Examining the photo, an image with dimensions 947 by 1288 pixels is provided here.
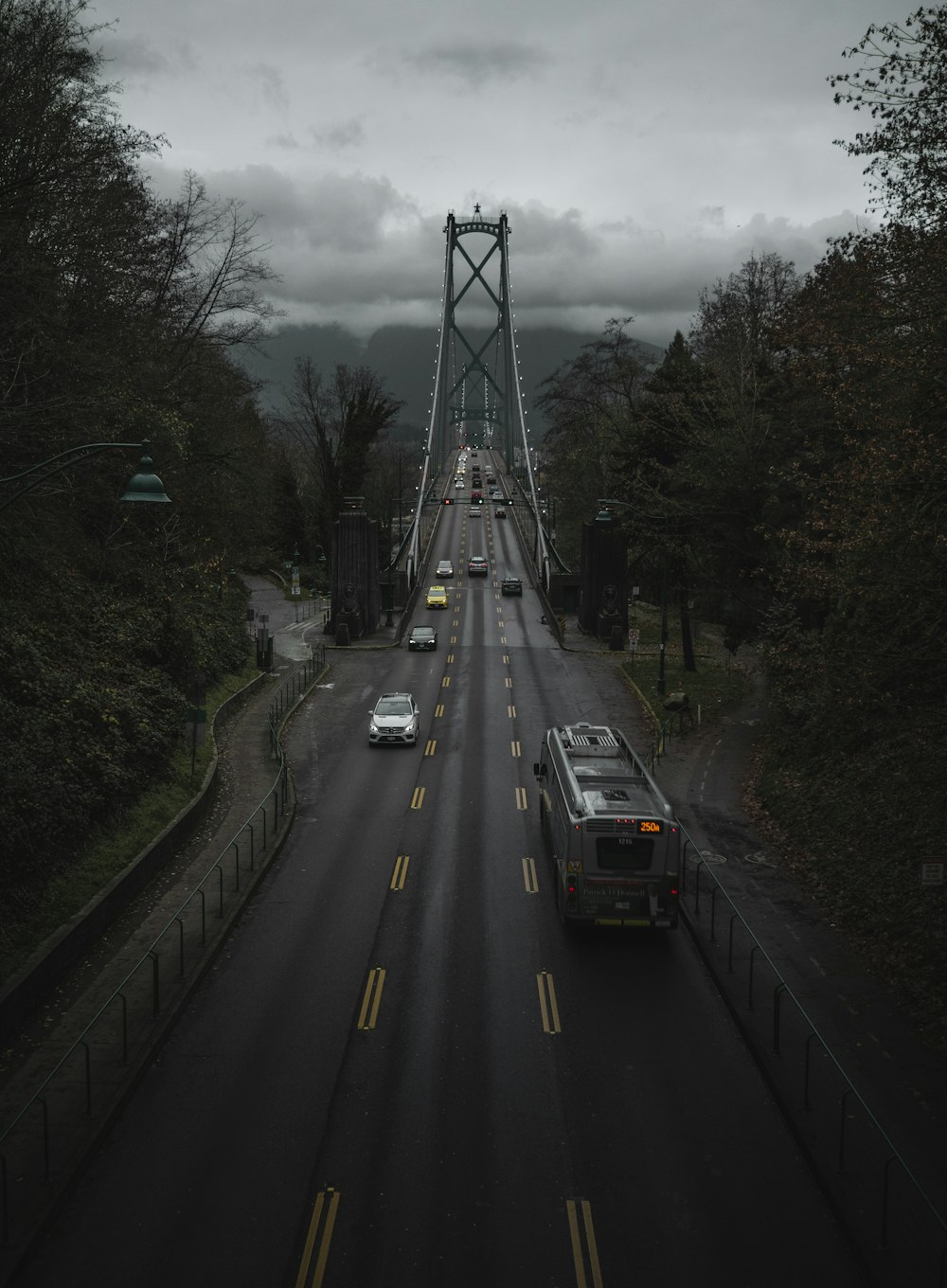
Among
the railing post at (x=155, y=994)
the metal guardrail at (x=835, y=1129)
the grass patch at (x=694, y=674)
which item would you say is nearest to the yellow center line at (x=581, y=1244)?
the metal guardrail at (x=835, y=1129)

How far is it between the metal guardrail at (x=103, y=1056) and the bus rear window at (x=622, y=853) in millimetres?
7082

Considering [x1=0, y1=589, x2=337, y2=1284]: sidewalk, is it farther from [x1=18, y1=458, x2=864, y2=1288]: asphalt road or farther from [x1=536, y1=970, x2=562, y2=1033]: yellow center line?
[x1=536, y1=970, x2=562, y2=1033]: yellow center line

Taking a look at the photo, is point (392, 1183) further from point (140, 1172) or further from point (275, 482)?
point (275, 482)

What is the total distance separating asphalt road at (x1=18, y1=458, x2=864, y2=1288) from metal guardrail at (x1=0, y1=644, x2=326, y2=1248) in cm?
38

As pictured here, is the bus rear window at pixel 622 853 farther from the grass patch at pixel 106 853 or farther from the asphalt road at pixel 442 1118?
the grass patch at pixel 106 853

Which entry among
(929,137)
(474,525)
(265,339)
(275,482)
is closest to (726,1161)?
(929,137)

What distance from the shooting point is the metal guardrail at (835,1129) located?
9602mm

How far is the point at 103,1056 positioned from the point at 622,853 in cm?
879

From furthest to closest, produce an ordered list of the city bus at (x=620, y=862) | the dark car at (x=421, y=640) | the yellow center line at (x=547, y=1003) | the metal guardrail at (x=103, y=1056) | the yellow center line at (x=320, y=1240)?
the dark car at (x=421, y=640), the city bus at (x=620, y=862), the yellow center line at (x=547, y=1003), the metal guardrail at (x=103, y=1056), the yellow center line at (x=320, y=1240)

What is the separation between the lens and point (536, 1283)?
9.24m

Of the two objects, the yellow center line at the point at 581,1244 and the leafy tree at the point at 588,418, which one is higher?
the leafy tree at the point at 588,418

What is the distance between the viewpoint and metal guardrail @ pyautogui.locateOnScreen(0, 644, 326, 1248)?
34.6ft

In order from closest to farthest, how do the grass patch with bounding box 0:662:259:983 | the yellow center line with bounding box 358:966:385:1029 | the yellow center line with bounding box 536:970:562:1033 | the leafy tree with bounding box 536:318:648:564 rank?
the yellow center line with bounding box 536:970:562:1033, the yellow center line with bounding box 358:966:385:1029, the grass patch with bounding box 0:662:259:983, the leafy tree with bounding box 536:318:648:564

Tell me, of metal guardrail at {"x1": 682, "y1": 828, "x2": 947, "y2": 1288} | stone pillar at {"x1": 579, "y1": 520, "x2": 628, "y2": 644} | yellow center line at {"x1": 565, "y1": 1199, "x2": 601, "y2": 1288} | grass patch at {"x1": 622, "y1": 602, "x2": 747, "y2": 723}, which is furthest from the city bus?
stone pillar at {"x1": 579, "y1": 520, "x2": 628, "y2": 644}
